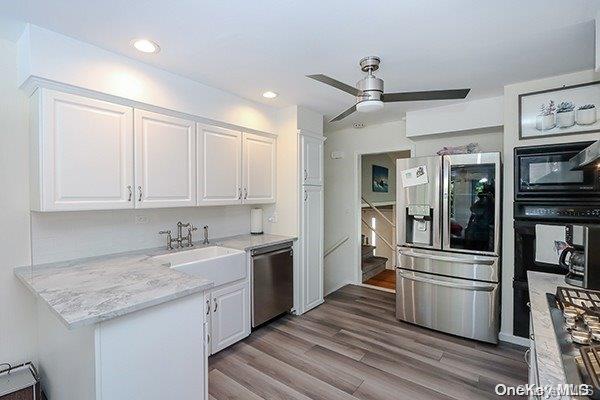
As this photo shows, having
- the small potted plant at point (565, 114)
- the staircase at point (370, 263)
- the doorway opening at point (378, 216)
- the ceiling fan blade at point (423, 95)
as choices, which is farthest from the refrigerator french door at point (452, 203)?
the doorway opening at point (378, 216)

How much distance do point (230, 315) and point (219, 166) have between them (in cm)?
139

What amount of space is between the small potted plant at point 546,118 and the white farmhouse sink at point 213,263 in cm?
284

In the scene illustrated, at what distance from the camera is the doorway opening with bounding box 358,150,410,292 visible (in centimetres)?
502

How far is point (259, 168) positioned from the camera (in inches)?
127

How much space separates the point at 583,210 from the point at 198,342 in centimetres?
292

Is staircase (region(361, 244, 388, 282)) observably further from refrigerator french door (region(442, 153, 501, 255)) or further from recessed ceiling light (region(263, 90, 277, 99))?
recessed ceiling light (region(263, 90, 277, 99))

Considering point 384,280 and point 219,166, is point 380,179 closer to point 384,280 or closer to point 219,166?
point 384,280

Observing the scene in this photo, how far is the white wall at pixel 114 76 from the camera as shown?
5.84 feet

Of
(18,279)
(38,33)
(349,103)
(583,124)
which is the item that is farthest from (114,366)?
(583,124)

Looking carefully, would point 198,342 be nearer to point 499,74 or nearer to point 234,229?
point 234,229

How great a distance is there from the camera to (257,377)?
2.22m

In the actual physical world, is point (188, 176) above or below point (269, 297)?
above

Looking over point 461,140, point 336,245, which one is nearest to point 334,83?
point 461,140

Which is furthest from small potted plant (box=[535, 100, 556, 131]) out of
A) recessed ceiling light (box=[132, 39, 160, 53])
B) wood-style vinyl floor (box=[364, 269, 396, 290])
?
recessed ceiling light (box=[132, 39, 160, 53])
